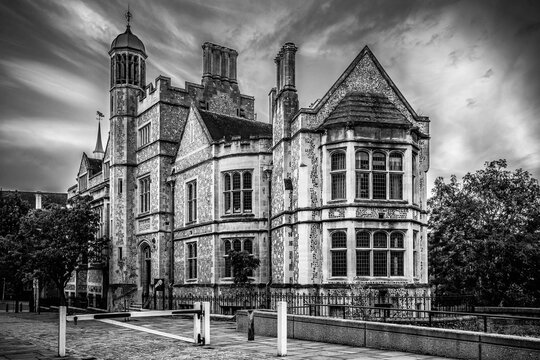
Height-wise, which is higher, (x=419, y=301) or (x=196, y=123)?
(x=196, y=123)

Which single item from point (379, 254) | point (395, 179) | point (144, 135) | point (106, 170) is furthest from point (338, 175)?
point (106, 170)

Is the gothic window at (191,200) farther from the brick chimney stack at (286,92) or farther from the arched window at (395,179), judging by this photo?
the arched window at (395,179)

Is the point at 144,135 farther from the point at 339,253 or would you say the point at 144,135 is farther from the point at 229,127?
the point at 339,253

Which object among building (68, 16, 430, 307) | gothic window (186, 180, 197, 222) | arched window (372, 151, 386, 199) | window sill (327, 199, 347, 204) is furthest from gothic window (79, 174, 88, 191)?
arched window (372, 151, 386, 199)

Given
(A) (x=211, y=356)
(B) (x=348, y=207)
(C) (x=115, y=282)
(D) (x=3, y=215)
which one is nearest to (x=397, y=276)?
(B) (x=348, y=207)

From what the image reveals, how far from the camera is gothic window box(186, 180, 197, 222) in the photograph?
112 ft

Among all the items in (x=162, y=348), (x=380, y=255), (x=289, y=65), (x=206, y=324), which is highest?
(x=289, y=65)

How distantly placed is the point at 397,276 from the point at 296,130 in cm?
794

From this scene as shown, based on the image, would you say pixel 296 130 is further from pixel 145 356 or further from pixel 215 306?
pixel 145 356

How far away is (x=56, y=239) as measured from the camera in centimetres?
3809

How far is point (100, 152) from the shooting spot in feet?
269

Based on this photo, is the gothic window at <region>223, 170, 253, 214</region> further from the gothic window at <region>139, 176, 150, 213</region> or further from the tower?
the tower

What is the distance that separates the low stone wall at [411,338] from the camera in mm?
11102

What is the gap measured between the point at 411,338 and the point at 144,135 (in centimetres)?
2988
